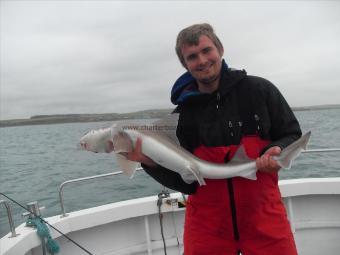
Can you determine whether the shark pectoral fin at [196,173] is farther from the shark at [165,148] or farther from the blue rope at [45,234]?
the blue rope at [45,234]

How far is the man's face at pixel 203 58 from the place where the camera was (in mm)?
3055

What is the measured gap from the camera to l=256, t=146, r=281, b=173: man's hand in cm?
280

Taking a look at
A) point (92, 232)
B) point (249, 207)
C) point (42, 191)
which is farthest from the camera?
point (42, 191)

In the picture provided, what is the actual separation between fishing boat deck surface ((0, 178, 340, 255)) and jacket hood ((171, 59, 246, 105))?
7.08 feet

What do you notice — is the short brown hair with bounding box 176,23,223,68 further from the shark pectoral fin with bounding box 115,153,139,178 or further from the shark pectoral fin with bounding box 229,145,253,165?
the shark pectoral fin with bounding box 115,153,139,178

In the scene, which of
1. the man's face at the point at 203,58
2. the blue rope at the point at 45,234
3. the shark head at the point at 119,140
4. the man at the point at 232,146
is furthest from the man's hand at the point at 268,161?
the blue rope at the point at 45,234

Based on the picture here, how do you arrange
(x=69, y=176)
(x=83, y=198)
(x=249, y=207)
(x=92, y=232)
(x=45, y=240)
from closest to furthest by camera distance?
(x=249, y=207), (x=45, y=240), (x=92, y=232), (x=83, y=198), (x=69, y=176)

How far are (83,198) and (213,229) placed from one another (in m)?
12.3

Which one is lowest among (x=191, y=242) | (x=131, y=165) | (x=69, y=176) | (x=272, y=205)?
(x=69, y=176)

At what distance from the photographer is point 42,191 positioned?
1745 centimetres

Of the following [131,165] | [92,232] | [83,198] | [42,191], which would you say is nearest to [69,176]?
[42,191]

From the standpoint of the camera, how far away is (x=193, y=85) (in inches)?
136

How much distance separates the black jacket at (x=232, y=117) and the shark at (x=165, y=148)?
0.88 ft

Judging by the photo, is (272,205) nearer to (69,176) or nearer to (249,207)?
(249,207)
